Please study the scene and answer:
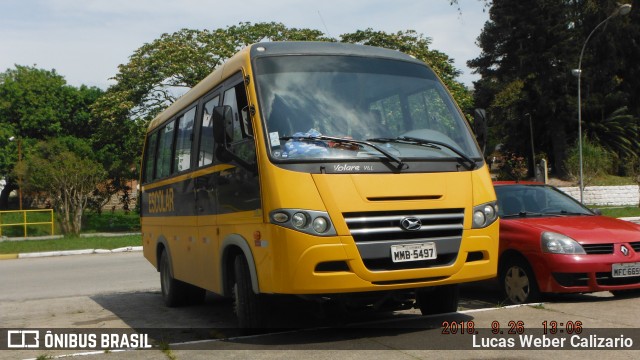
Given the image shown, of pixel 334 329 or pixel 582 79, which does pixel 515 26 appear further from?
pixel 334 329

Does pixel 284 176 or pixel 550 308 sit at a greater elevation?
pixel 284 176

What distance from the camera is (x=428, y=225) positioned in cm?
608

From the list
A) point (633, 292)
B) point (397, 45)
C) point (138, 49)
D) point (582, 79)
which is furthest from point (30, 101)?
point (633, 292)

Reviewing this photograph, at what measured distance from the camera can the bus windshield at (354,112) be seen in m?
6.15

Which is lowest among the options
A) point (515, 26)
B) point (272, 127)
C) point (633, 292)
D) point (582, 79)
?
point (633, 292)

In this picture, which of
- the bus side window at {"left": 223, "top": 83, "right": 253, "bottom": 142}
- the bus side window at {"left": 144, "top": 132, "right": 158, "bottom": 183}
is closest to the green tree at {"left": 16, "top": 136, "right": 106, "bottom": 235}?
the bus side window at {"left": 144, "top": 132, "right": 158, "bottom": 183}

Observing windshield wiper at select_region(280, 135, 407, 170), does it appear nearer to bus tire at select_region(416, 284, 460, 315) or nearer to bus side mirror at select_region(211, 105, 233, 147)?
bus side mirror at select_region(211, 105, 233, 147)

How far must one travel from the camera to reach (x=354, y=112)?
6504 mm

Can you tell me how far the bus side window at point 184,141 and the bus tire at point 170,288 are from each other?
58.5 inches

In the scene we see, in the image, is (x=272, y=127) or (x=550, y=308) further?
(x=550, y=308)

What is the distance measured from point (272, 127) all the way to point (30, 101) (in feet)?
161

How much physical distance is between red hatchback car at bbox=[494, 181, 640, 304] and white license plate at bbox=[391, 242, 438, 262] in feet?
8.23

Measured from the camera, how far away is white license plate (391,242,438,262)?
5.91 m
